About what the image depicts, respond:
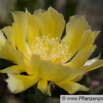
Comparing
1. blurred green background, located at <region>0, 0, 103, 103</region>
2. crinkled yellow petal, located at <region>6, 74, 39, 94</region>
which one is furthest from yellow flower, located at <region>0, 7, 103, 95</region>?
blurred green background, located at <region>0, 0, 103, 103</region>

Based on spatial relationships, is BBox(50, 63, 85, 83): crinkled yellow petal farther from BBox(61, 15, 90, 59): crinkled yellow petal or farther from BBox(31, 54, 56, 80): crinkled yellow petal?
BBox(61, 15, 90, 59): crinkled yellow petal

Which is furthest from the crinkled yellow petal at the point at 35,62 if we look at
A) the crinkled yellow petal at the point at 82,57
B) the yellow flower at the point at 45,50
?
the crinkled yellow petal at the point at 82,57

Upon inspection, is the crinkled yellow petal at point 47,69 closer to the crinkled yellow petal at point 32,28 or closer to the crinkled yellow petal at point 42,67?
the crinkled yellow petal at point 42,67

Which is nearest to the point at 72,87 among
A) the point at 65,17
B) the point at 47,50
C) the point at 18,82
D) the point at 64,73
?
the point at 64,73

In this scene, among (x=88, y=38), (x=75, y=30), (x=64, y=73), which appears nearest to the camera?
(x=64, y=73)

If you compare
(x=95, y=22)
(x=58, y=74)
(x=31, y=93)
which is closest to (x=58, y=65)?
(x=58, y=74)

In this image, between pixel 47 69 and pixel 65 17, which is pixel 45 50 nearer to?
pixel 47 69

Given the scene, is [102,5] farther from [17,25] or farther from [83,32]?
[17,25]
